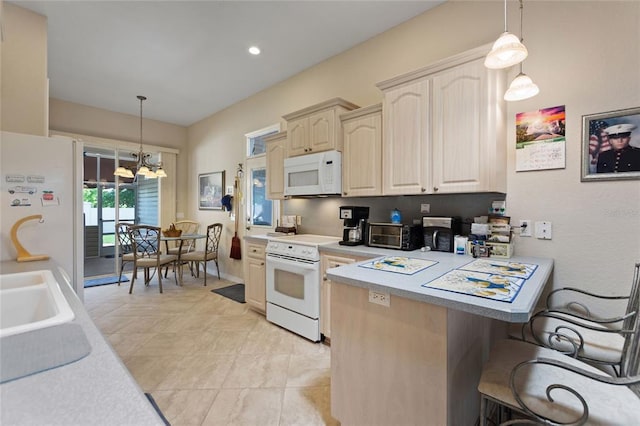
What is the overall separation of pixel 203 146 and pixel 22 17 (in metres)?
2.97

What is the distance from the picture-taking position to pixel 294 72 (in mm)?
3570

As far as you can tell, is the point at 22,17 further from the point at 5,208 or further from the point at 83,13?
the point at 5,208

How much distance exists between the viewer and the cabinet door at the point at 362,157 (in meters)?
2.48

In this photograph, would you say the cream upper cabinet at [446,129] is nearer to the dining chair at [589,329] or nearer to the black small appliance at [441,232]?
the black small appliance at [441,232]

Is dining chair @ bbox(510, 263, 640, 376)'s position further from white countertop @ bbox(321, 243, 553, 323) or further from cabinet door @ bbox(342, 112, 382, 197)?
cabinet door @ bbox(342, 112, 382, 197)

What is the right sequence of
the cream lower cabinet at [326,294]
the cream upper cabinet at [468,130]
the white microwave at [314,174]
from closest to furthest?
1. the cream upper cabinet at [468,130]
2. the cream lower cabinet at [326,294]
3. the white microwave at [314,174]

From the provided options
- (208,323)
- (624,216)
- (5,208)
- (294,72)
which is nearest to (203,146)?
(294,72)

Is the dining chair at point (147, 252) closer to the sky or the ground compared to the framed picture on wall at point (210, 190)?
closer to the ground

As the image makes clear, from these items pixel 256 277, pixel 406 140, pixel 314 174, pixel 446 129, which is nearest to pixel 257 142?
pixel 314 174

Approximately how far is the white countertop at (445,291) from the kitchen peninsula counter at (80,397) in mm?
991

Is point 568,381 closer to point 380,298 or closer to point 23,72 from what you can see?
point 380,298

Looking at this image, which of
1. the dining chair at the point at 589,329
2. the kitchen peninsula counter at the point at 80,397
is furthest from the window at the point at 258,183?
the kitchen peninsula counter at the point at 80,397

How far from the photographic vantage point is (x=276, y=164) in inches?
136

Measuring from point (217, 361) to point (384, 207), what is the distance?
1988 millimetres
